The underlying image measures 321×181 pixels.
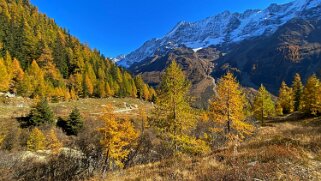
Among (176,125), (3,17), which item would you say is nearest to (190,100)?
(176,125)

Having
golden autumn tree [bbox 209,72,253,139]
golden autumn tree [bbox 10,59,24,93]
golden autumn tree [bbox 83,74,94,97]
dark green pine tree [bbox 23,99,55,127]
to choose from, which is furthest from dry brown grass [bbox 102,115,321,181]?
golden autumn tree [bbox 83,74,94,97]

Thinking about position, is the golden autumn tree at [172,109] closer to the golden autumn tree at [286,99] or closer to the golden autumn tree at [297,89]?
the golden autumn tree at [297,89]

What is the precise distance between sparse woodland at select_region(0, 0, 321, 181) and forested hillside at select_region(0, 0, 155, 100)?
15.6 inches

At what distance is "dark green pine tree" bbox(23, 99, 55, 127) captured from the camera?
58.7 meters

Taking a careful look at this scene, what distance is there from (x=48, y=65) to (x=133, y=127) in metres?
75.5

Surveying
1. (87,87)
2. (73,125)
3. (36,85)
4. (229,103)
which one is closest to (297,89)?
(73,125)

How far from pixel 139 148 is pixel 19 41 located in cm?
9148

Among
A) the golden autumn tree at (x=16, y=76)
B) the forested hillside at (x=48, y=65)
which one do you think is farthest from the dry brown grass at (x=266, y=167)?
the golden autumn tree at (x=16, y=76)

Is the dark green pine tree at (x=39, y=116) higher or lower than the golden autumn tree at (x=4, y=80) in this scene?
lower

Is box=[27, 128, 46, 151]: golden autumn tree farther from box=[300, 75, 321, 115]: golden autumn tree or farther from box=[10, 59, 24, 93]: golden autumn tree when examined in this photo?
box=[300, 75, 321, 115]: golden autumn tree

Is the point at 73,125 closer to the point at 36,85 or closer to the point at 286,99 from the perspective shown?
the point at 36,85

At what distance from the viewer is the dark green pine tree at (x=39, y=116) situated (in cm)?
5872

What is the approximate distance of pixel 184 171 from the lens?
40.6 feet

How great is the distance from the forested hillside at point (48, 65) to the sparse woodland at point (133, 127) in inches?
15.6
